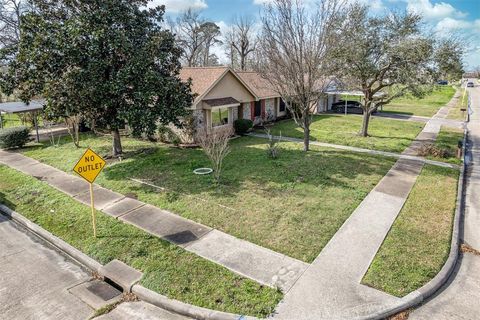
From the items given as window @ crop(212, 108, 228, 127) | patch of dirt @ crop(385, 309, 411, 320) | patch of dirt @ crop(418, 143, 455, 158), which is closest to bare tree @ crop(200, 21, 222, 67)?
window @ crop(212, 108, 228, 127)

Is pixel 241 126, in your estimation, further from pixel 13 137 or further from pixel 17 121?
pixel 17 121

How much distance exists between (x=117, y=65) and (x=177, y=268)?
34.0 feet

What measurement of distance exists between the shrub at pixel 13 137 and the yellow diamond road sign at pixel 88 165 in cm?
1333

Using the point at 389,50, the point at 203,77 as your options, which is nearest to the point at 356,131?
the point at 389,50

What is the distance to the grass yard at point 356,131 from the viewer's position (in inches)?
721

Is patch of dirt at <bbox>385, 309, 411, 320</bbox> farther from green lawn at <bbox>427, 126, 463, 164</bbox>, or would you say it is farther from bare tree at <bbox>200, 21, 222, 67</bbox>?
bare tree at <bbox>200, 21, 222, 67</bbox>

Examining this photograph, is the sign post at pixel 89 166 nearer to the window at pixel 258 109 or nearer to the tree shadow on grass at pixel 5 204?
the tree shadow on grass at pixel 5 204

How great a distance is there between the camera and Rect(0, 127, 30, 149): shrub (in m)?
17.0

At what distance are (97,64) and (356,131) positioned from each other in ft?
58.1

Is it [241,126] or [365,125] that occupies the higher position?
[241,126]

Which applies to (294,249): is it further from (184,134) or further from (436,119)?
(436,119)

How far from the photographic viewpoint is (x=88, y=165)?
293 inches

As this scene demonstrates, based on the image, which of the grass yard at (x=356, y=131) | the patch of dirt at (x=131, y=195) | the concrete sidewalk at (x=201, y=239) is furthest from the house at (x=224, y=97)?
the concrete sidewalk at (x=201, y=239)

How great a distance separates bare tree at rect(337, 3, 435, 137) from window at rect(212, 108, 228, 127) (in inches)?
312
